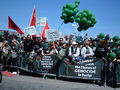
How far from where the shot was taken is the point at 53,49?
11.3 metres

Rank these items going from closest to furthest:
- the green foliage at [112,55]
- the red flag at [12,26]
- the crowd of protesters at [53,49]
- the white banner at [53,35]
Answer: the green foliage at [112,55] < the crowd of protesters at [53,49] < the white banner at [53,35] < the red flag at [12,26]

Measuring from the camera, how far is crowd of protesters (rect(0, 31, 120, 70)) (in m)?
9.40

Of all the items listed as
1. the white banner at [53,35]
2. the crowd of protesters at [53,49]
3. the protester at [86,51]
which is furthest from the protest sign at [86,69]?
the white banner at [53,35]

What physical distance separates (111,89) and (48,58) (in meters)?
3.83

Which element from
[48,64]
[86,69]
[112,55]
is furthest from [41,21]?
[112,55]

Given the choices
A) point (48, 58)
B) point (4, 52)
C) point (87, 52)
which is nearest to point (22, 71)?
point (4, 52)

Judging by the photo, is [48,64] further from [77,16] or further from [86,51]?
[77,16]

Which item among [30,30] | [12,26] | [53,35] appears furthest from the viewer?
[12,26]

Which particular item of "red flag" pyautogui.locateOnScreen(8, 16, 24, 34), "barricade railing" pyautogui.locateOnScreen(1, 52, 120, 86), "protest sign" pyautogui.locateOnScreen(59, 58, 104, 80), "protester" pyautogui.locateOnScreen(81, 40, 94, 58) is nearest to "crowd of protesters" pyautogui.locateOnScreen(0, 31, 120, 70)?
"protester" pyautogui.locateOnScreen(81, 40, 94, 58)

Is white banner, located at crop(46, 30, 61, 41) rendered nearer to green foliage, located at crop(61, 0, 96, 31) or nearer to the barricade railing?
the barricade railing

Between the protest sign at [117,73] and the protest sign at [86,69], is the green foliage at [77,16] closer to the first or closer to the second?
the protest sign at [86,69]

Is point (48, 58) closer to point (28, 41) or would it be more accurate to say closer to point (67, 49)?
point (67, 49)

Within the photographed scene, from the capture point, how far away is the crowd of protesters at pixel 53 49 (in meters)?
9.40

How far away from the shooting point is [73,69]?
982 centimetres
